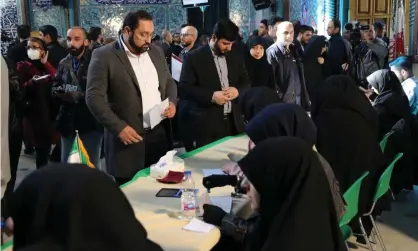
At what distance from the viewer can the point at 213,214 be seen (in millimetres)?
2324

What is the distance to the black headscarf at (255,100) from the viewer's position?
11.7ft

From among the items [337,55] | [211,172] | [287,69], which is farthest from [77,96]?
[337,55]

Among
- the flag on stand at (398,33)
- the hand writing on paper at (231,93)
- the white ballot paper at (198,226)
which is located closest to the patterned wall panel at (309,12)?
the flag on stand at (398,33)

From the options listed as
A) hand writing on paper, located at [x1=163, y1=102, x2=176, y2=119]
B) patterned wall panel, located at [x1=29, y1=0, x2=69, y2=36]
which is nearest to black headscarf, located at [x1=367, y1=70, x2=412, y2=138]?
hand writing on paper, located at [x1=163, y1=102, x2=176, y2=119]

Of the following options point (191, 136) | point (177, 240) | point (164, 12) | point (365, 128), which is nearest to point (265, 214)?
point (177, 240)

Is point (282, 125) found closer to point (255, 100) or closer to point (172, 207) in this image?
point (172, 207)

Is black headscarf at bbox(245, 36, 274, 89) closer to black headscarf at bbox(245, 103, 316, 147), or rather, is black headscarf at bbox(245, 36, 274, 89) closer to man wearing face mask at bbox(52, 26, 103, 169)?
man wearing face mask at bbox(52, 26, 103, 169)

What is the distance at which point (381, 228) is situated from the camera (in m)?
4.06

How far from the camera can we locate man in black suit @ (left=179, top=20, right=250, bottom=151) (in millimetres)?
3998

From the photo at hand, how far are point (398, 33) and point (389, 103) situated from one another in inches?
203

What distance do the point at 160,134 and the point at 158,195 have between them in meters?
0.90

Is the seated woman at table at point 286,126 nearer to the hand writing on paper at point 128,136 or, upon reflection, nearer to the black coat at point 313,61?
the hand writing on paper at point 128,136

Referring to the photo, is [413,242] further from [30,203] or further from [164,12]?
[164,12]

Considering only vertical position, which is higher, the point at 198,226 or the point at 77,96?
the point at 77,96
